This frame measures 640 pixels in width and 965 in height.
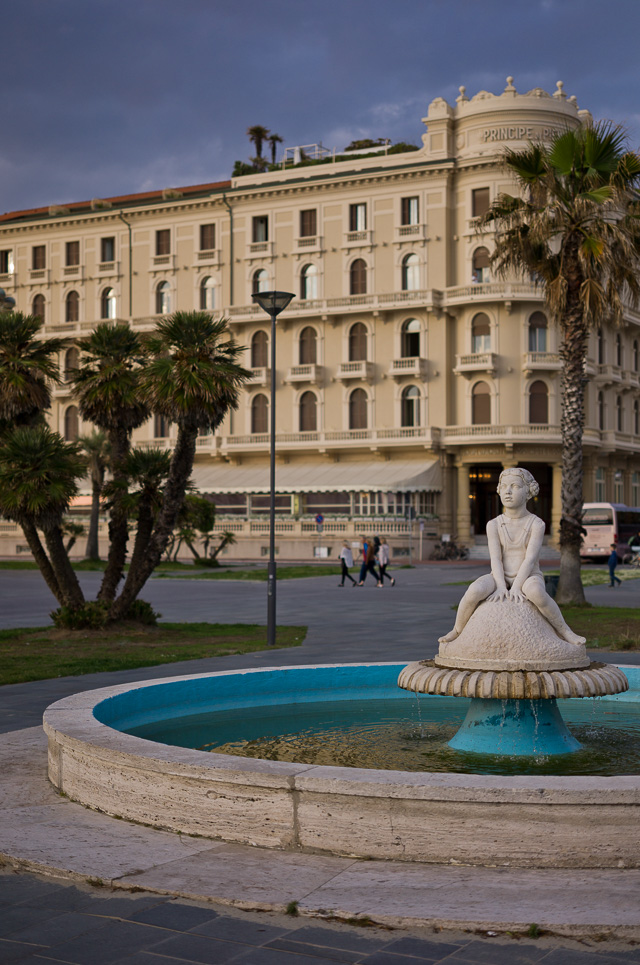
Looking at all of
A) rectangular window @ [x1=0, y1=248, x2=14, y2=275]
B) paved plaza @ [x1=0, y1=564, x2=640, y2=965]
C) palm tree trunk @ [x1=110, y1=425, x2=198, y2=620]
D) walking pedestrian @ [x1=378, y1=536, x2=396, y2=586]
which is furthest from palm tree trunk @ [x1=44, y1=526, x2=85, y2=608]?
rectangular window @ [x1=0, y1=248, x2=14, y2=275]

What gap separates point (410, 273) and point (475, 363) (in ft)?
21.3

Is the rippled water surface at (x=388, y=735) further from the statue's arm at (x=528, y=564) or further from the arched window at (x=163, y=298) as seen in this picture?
the arched window at (x=163, y=298)

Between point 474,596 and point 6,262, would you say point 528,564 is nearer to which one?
point 474,596

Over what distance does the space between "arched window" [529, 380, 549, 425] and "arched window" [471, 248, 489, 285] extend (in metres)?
6.20

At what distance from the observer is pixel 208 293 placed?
62.7 m

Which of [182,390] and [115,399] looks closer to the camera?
[182,390]

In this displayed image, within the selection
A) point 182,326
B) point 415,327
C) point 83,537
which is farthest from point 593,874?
point 83,537

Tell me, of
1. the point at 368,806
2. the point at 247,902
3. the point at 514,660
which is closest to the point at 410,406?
the point at 514,660

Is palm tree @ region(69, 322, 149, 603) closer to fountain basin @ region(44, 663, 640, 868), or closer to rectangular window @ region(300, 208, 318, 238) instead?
fountain basin @ region(44, 663, 640, 868)

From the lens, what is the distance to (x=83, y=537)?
60.4 m

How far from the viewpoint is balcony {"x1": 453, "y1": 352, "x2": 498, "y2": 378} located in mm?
54031

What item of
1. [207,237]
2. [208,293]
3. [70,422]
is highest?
[207,237]

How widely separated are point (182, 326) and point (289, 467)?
41572mm

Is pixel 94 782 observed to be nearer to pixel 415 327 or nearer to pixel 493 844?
pixel 493 844
